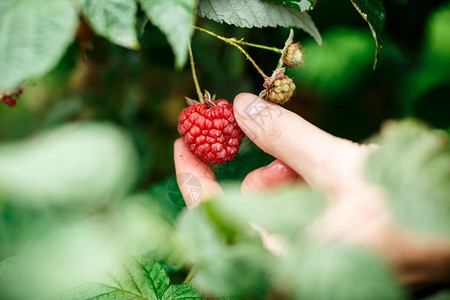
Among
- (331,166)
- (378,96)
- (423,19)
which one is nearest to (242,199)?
(331,166)

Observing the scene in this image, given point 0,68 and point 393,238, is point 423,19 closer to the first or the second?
point 393,238

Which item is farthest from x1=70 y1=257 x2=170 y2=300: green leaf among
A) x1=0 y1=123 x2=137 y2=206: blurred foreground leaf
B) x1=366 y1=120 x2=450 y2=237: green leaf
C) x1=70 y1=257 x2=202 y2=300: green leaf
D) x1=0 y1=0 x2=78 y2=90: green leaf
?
x1=366 y1=120 x2=450 y2=237: green leaf

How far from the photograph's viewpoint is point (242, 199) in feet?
1.42

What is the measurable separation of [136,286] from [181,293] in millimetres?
95

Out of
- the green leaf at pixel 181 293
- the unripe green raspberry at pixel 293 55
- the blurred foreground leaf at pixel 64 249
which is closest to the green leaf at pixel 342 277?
the blurred foreground leaf at pixel 64 249

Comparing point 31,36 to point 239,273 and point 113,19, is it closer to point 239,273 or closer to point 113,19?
point 113,19

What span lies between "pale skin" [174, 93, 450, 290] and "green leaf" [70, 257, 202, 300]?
0.20 meters

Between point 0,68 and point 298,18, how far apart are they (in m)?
0.61

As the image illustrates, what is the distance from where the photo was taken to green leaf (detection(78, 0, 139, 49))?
1.89 feet

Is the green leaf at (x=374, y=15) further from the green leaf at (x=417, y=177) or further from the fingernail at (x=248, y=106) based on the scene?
the green leaf at (x=417, y=177)

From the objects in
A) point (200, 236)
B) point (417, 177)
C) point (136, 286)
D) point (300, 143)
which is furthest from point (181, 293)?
point (417, 177)

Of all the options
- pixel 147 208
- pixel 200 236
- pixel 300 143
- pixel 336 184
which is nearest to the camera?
pixel 200 236

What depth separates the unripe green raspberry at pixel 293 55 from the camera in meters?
0.81

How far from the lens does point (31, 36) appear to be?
21.2 inches
